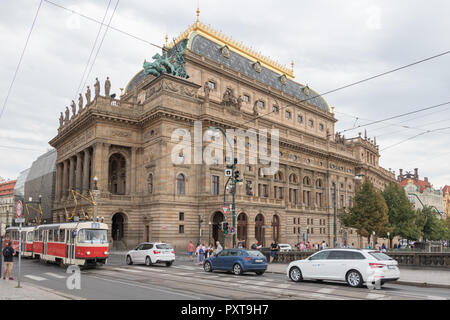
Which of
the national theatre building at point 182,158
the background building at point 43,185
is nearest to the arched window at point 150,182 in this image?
the national theatre building at point 182,158

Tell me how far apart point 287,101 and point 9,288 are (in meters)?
63.0

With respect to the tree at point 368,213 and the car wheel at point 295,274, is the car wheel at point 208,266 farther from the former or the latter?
the tree at point 368,213

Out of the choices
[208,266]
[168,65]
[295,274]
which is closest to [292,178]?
[168,65]

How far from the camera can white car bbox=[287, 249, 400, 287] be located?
52.4 ft

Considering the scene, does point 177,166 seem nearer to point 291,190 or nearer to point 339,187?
point 291,190

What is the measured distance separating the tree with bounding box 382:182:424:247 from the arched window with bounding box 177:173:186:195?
112ft

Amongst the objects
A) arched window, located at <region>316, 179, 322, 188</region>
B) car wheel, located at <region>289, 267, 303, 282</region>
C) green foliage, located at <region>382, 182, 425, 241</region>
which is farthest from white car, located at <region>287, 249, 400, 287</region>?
arched window, located at <region>316, 179, 322, 188</region>

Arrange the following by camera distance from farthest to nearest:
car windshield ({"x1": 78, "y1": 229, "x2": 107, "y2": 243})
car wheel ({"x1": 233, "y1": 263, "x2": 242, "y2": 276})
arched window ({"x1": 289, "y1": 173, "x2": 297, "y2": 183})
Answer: arched window ({"x1": 289, "y1": 173, "x2": 297, "y2": 183}) < car windshield ({"x1": 78, "y1": 229, "x2": 107, "y2": 243}) < car wheel ({"x1": 233, "y1": 263, "x2": 242, "y2": 276})

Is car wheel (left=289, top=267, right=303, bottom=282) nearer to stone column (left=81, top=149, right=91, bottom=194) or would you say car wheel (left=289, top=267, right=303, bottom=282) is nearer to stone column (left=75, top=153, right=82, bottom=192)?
stone column (left=81, top=149, right=91, bottom=194)

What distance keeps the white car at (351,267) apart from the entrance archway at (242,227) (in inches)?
1114

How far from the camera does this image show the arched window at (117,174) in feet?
181

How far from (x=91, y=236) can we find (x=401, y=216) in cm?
5369

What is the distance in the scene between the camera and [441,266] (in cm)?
2500

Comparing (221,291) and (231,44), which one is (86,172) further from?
(221,291)
